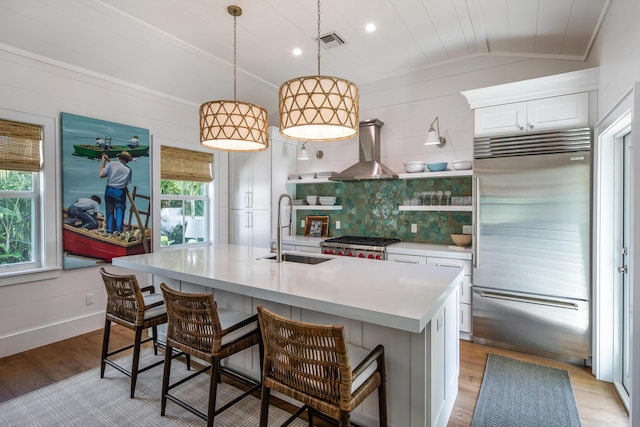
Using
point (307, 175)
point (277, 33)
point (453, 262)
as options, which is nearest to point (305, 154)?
point (307, 175)

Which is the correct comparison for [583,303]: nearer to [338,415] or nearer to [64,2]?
[338,415]

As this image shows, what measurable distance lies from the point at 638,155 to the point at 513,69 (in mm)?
2278

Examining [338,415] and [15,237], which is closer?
[338,415]

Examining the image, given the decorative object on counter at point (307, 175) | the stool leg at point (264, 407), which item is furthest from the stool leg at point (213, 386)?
the decorative object on counter at point (307, 175)

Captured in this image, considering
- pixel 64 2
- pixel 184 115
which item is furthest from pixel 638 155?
pixel 184 115

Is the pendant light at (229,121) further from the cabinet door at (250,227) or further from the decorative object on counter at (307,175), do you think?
the cabinet door at (250,227)

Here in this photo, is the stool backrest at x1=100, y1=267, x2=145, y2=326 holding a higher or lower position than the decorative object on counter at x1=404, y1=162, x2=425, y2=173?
lower

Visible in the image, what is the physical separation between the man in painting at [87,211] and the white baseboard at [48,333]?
991mm

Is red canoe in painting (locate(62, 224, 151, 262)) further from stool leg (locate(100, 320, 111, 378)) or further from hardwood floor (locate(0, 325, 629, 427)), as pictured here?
stool leg (locate(100, 320, 111, 378))

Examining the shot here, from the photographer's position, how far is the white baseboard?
3076 millimetres

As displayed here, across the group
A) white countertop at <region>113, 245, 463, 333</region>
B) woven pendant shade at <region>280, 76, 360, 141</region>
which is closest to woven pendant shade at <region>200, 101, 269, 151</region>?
woven pendant shade at <region>280, 76, 360, 141</region>

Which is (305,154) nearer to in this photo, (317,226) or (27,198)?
(317,226)

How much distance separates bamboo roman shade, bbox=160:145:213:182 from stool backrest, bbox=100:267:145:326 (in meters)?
2.24

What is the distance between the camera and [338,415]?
1421 millimetres
